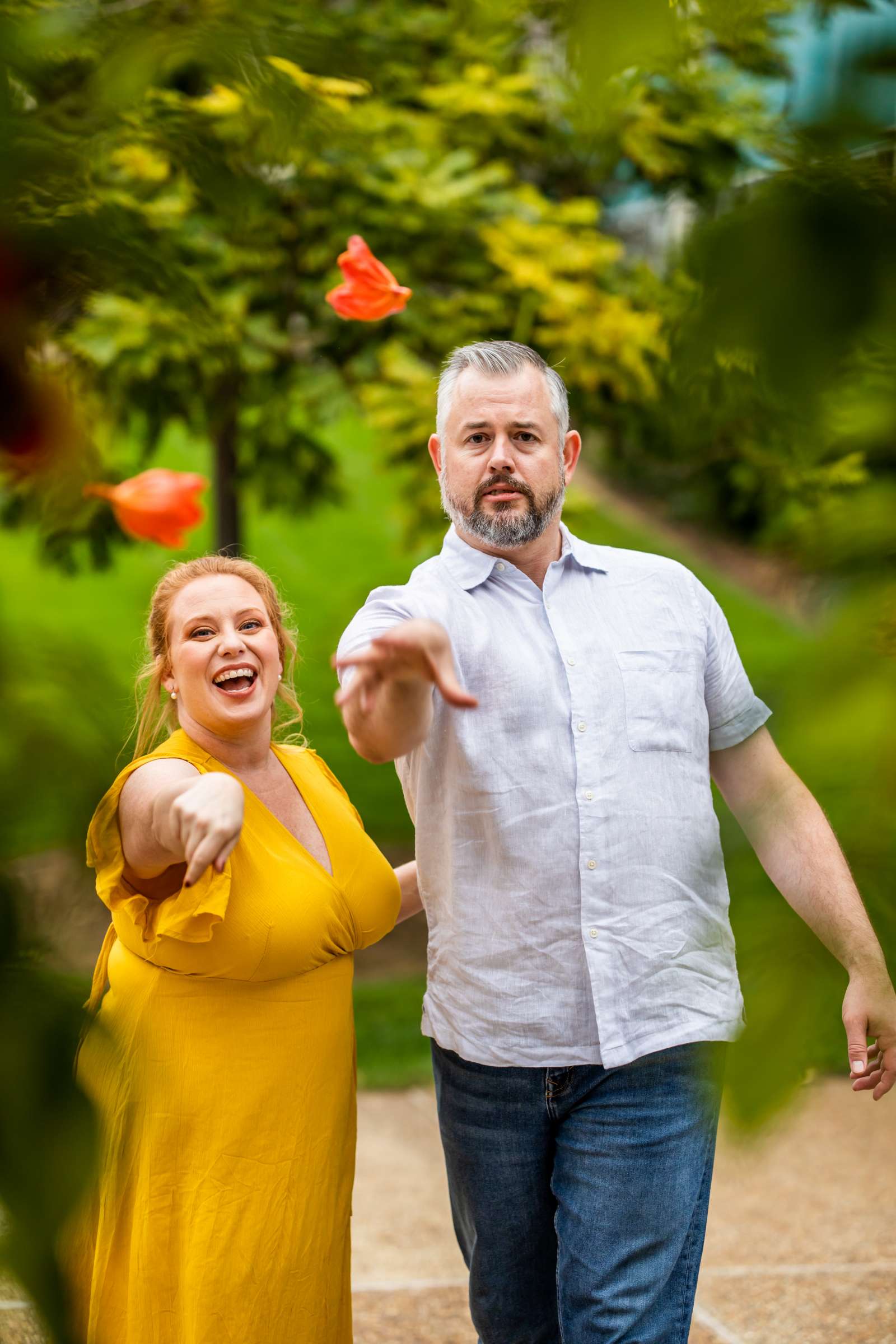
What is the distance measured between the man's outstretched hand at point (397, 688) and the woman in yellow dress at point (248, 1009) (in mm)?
304

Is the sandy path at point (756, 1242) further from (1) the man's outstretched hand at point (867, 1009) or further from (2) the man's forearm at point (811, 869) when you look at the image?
(2) the man's forearm at point (811, 869)

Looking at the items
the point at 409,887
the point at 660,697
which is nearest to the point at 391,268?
the point at 409,887

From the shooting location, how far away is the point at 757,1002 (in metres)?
0.64

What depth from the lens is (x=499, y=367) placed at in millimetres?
2537

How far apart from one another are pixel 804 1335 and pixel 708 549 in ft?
12.3

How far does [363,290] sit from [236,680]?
74 cm

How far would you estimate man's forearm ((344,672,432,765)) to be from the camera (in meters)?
1.91

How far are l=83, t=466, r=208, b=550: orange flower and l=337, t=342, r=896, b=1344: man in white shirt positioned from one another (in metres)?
0.43

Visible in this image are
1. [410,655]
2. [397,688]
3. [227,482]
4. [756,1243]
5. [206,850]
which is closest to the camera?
[410,655]

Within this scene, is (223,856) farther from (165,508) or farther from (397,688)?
(165,508)

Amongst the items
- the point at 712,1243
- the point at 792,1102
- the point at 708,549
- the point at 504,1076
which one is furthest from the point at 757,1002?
the point at 712,1243

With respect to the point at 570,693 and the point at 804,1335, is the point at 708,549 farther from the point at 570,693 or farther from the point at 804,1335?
the point at 804,1335

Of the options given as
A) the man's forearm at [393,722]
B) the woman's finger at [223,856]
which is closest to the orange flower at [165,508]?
the man's forearm at [393,722]

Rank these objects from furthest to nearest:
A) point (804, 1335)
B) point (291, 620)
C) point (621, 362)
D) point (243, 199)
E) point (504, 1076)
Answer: point (621, 362), point (804, 1335), point (291, 620), point (504, 1076), point (243, 199)
